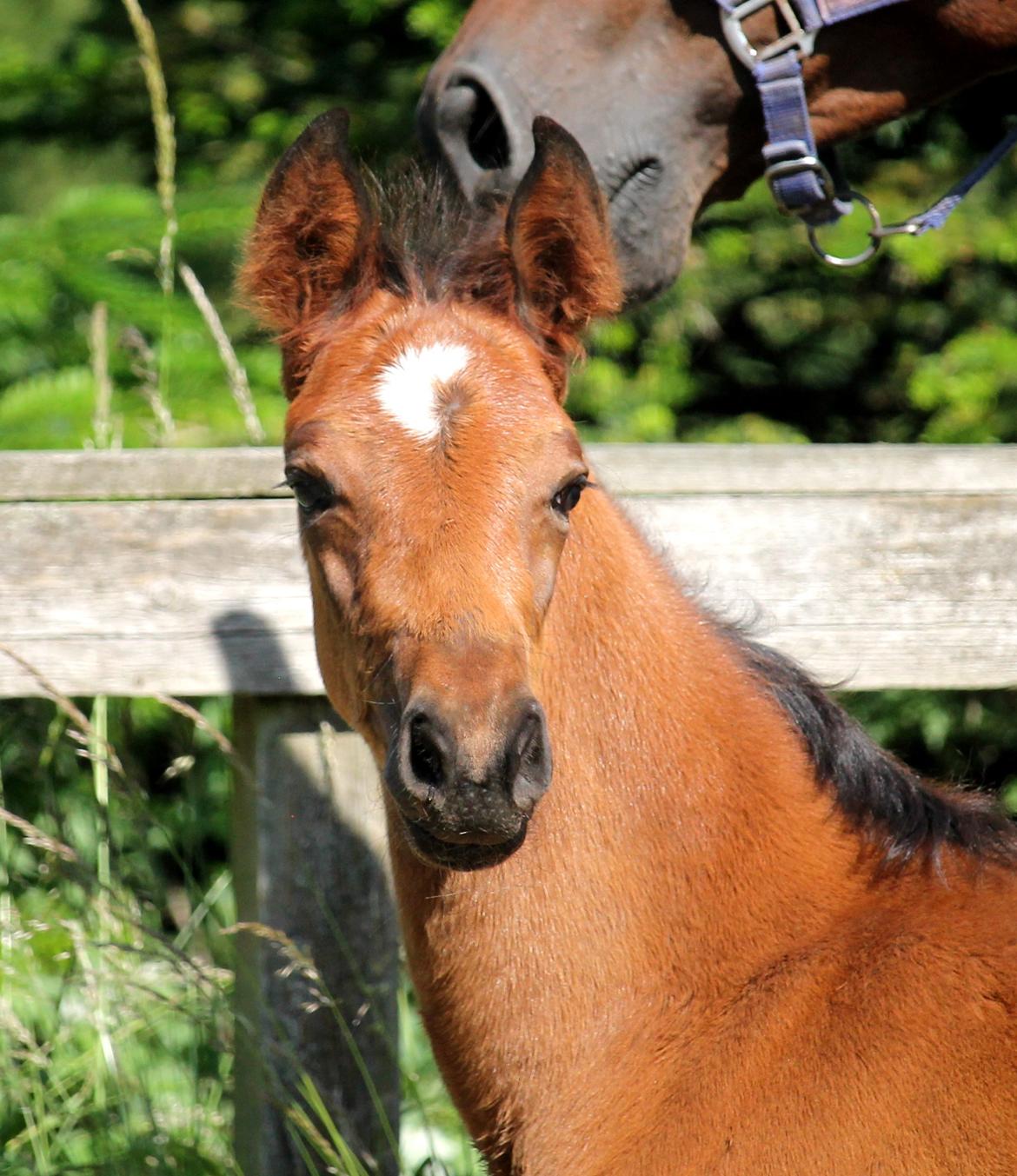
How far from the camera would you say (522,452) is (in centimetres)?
206

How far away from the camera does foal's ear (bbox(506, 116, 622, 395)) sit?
2.21 m

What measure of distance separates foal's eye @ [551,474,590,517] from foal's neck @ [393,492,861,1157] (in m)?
0.16

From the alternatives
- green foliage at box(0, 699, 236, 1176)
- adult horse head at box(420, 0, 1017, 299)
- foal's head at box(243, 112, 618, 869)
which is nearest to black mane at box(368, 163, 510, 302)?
foal's head at box(243, 112, 618, 869)

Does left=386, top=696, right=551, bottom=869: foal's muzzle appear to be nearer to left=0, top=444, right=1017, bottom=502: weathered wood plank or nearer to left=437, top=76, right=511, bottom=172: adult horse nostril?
left=0, top=444, right=1017, bottom=502: weathered wood plank

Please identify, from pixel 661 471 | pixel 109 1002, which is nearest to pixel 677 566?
pixel 661 471

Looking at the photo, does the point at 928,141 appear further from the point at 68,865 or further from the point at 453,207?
the point at 68,865

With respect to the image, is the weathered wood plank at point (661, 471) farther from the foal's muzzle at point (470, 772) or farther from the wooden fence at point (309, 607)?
the foal's muzzle at point (470, 772)

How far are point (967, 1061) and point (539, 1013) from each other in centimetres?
66

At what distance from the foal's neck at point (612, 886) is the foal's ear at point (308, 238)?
23.7 inches

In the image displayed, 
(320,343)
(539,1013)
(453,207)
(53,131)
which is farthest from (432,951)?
(53,131)

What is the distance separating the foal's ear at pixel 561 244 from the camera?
221 centimetres

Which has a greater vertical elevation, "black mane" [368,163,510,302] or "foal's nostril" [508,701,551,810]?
"black mane" [368,163,510,302]

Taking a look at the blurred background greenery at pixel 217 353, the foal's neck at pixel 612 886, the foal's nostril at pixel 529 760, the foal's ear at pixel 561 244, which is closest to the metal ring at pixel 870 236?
the foal's ear at pixel 561 244

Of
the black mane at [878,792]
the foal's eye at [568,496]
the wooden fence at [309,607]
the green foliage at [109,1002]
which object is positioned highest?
the foal's eye at [568,496]
